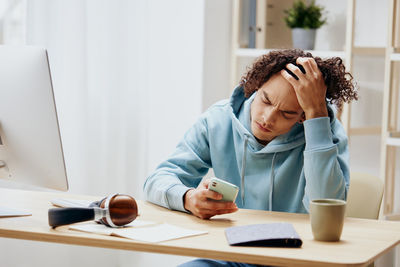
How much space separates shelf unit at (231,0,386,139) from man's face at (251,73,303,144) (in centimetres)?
80

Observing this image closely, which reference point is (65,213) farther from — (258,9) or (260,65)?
(258,9)

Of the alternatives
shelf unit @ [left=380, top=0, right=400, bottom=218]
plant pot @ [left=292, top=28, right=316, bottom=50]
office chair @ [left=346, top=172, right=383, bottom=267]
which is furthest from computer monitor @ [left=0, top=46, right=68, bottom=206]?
plant pot @ [left=292, top=28, right=316, bottom=50]

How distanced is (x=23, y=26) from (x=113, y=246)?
163 cm

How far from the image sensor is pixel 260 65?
177cm

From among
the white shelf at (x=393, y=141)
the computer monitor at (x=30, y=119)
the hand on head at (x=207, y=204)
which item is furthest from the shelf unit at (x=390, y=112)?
the computer monitor at (x=30, y=119)

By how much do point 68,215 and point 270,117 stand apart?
596 millimetres

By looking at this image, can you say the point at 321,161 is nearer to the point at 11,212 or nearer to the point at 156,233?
the point at 156,233

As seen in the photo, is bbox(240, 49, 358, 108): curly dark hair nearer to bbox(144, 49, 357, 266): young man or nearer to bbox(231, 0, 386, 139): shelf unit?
bbox(144, 49, 357, 266): young man

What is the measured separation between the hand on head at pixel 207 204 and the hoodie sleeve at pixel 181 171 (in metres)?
0.07

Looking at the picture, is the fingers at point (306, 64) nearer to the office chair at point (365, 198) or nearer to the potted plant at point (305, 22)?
the office chair at point (365, 198)

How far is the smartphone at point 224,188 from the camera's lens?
1.51 m

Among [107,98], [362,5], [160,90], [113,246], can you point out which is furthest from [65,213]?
[362,5]

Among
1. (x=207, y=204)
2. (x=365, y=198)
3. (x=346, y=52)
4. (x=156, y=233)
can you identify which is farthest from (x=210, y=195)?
(x=346, y=52)

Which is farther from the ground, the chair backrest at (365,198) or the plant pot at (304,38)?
the plant pot at (304,38)
